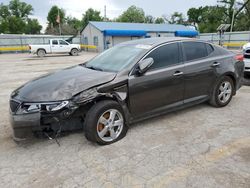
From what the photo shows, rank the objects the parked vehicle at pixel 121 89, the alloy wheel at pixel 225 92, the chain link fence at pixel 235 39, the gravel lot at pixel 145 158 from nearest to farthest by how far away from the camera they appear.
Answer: the gravel lot at pixel 145 158, the parked vehicle at pixel 121 89, the alloy wheel at pixel 225 92, the chain link fence at pixel 235 39

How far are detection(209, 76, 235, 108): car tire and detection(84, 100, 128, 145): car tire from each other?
2.29 m

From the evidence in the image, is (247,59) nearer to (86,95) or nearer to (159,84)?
(159,84)

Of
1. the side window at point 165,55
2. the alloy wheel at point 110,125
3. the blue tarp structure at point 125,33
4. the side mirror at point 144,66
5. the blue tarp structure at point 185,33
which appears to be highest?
the blue tarp structure at point 185,33

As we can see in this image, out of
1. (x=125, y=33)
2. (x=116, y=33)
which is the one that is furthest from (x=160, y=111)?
(x=125, y=33)

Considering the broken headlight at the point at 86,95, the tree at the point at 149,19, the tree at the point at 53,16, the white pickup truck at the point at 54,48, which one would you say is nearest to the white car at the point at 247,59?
the broken headlight at the point at 86,95

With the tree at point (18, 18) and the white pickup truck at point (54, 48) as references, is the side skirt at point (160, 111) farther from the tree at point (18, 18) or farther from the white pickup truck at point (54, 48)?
the tree at point (18, 18)

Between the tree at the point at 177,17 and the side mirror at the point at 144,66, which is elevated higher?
the tree at the point at 177,17

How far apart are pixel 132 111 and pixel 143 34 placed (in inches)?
1081

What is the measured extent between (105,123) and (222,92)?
2927 mm

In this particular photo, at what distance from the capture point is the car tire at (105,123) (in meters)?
3.14

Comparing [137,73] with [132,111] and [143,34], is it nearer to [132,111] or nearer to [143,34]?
[132,111]

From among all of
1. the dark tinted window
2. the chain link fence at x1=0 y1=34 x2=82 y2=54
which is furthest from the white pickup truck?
the dark tinted window

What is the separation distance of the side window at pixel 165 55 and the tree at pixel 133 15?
220ft

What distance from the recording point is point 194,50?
4.39 m
